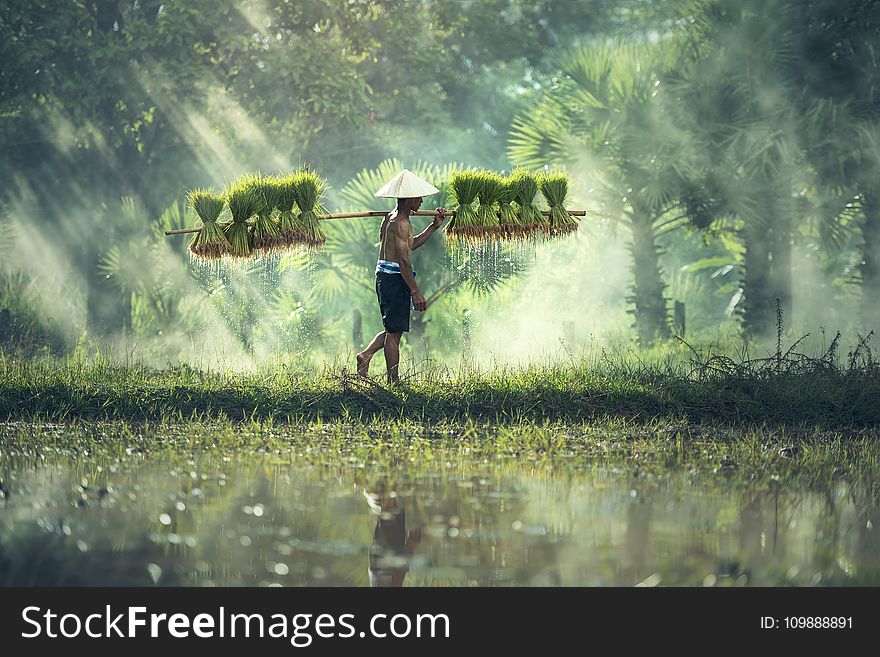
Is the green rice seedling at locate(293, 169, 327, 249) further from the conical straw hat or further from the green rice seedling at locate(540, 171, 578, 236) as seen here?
the green rice seedling at locate(540, 171, 578, 236)

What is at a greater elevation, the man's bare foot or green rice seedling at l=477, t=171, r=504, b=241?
green rice seedling at l=477, t=171, r=504, b=241

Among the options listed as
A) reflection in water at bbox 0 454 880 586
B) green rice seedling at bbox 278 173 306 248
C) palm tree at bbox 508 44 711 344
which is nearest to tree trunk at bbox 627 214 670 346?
palm tree at bbox 508 44 711 344

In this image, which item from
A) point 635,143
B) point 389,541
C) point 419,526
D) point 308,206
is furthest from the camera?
point 635,143

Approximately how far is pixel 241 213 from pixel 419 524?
5.64 m

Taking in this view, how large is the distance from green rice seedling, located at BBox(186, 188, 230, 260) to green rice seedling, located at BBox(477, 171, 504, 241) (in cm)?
238

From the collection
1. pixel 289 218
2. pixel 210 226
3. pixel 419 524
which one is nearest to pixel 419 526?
pixel 419 524

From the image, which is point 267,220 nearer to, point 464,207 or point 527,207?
point 464,207

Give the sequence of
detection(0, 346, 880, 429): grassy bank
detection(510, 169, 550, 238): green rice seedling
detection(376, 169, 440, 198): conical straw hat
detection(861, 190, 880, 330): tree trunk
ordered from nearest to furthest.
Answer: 1. detection(0, 346, 880, 429): grassy bank
2. detection(376, 169, 440, 198): conical straw hat
3. detection(510, 169, 550, 238): green rice seedling
4. detection(861, 190, 880, 330): tree trunk

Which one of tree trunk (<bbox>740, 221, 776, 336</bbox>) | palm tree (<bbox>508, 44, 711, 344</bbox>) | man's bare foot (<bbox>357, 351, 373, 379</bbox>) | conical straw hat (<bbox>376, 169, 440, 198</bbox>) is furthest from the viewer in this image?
palm tree (<bbox>508, 44, 711, 344</bbox>)

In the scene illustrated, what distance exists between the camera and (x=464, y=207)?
10375 millimetres

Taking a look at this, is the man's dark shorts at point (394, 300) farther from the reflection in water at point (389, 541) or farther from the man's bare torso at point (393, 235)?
the reflection in water at point (389, 541)

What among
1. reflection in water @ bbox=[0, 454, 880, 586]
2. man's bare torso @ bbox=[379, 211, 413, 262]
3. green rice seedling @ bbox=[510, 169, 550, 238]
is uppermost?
green rice seedling @ bbox=[510, 169, 550, 238]

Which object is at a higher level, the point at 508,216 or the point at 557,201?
the point at 557,201

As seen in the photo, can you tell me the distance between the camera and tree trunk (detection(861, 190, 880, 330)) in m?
18.0
